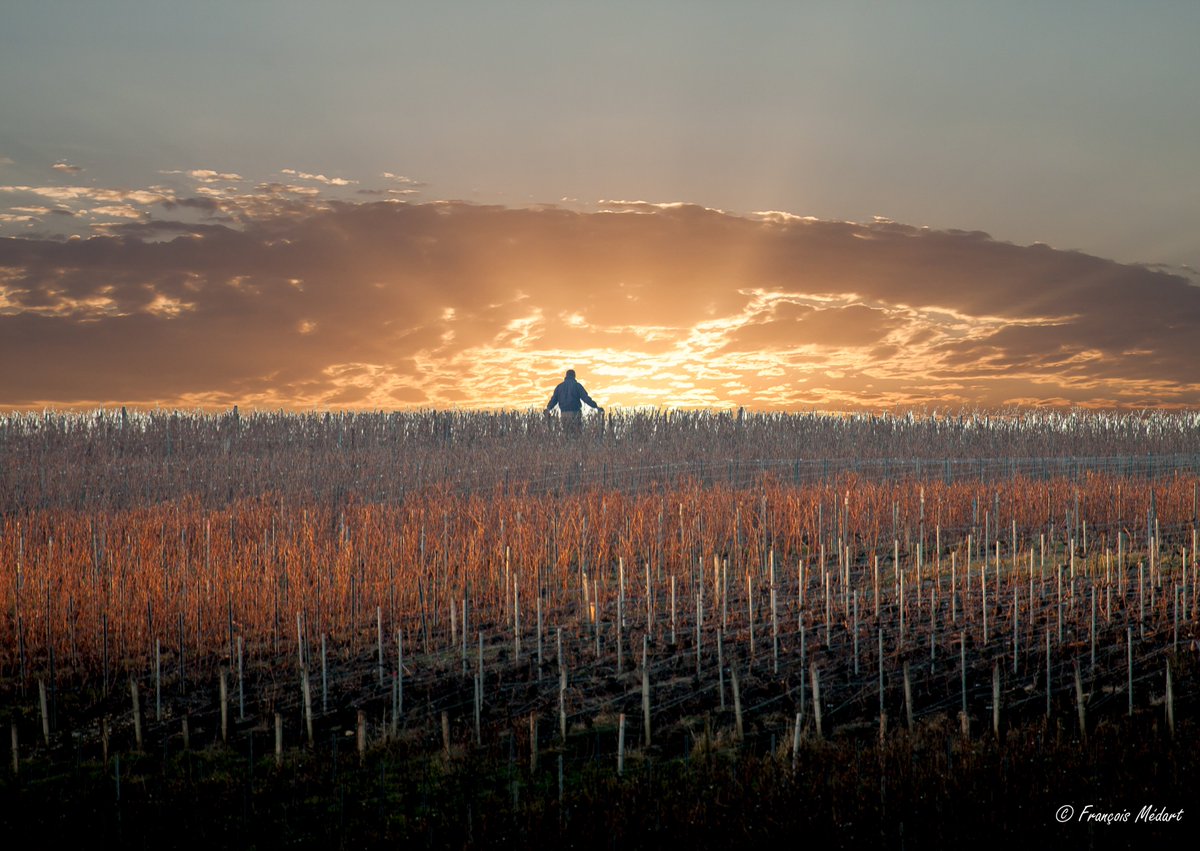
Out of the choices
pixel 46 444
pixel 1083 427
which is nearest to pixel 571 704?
pixel 46 444

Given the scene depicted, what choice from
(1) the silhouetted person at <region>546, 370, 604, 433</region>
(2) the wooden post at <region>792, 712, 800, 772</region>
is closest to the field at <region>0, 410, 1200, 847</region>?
(2) the wooden post at <region>792, 712, 800, 772</region>

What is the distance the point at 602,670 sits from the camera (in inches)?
252

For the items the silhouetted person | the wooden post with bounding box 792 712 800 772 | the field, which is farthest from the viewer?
the silhouetted person

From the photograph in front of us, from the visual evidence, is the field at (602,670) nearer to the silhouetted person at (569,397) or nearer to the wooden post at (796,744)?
the wooden post at (796,744)

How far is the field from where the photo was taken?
4.14m

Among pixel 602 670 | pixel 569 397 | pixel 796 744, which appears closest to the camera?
pixel 796 744

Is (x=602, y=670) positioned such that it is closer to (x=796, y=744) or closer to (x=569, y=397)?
(x=796, y=744)

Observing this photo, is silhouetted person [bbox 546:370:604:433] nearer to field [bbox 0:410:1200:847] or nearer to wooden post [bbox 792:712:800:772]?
field [bbox 0:410:1200:847]

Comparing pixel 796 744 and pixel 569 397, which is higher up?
pixel 569 397

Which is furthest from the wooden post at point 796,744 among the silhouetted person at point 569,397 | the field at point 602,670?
the silhouetted person at point 569,397

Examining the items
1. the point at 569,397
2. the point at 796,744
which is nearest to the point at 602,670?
the point at 796,744

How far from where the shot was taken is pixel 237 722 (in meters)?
5.79

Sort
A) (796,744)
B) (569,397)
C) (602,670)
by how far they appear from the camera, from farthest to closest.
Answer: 1. (569,397)
2. (602,670)
3. (796,744)

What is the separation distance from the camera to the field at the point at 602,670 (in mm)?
4137
